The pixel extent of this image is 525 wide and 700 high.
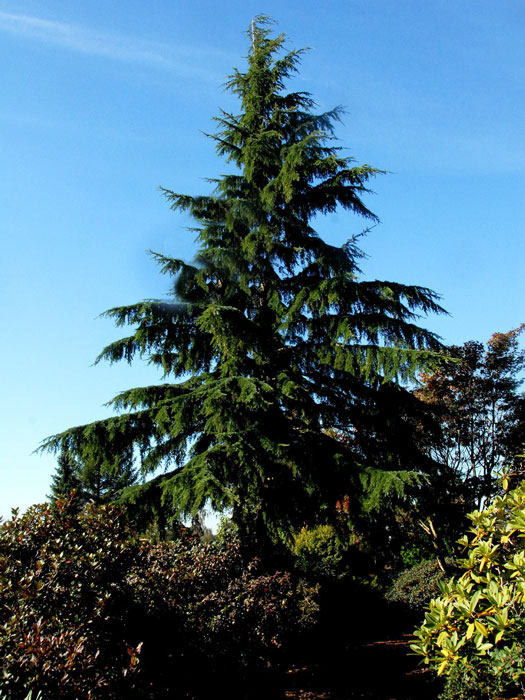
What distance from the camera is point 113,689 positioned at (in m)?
3.50

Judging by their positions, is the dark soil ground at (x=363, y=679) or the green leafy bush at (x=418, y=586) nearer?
the dark soil ground at (x=363, y=679)

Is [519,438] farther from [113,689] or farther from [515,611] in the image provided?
[113,689]

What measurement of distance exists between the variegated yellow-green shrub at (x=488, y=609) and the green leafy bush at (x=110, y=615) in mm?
2372

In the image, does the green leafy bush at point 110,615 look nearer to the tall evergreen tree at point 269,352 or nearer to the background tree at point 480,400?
the tall evergreen tree at point 269,352

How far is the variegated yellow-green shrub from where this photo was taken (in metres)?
3.85

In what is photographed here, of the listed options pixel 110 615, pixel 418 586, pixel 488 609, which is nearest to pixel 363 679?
pixel 488 609

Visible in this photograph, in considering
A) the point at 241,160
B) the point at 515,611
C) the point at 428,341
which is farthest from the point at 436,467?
the point at 241,160

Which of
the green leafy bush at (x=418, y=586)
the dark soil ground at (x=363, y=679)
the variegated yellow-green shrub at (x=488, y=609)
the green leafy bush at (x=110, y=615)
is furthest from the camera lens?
the green leafy bush at (x=418, y=586)

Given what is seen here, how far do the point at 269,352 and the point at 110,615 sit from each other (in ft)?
21.5

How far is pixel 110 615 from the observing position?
432 cm

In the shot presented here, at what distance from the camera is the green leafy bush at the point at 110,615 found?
3.27 metres

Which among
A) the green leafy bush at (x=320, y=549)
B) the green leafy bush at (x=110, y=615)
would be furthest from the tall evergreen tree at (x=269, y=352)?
the green leafy bush at (x=320, y=549)

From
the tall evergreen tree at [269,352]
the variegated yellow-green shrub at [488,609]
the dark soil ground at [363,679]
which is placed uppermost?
the tall evergreen tree at [269,352]

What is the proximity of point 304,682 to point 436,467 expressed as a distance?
471 centimetres
